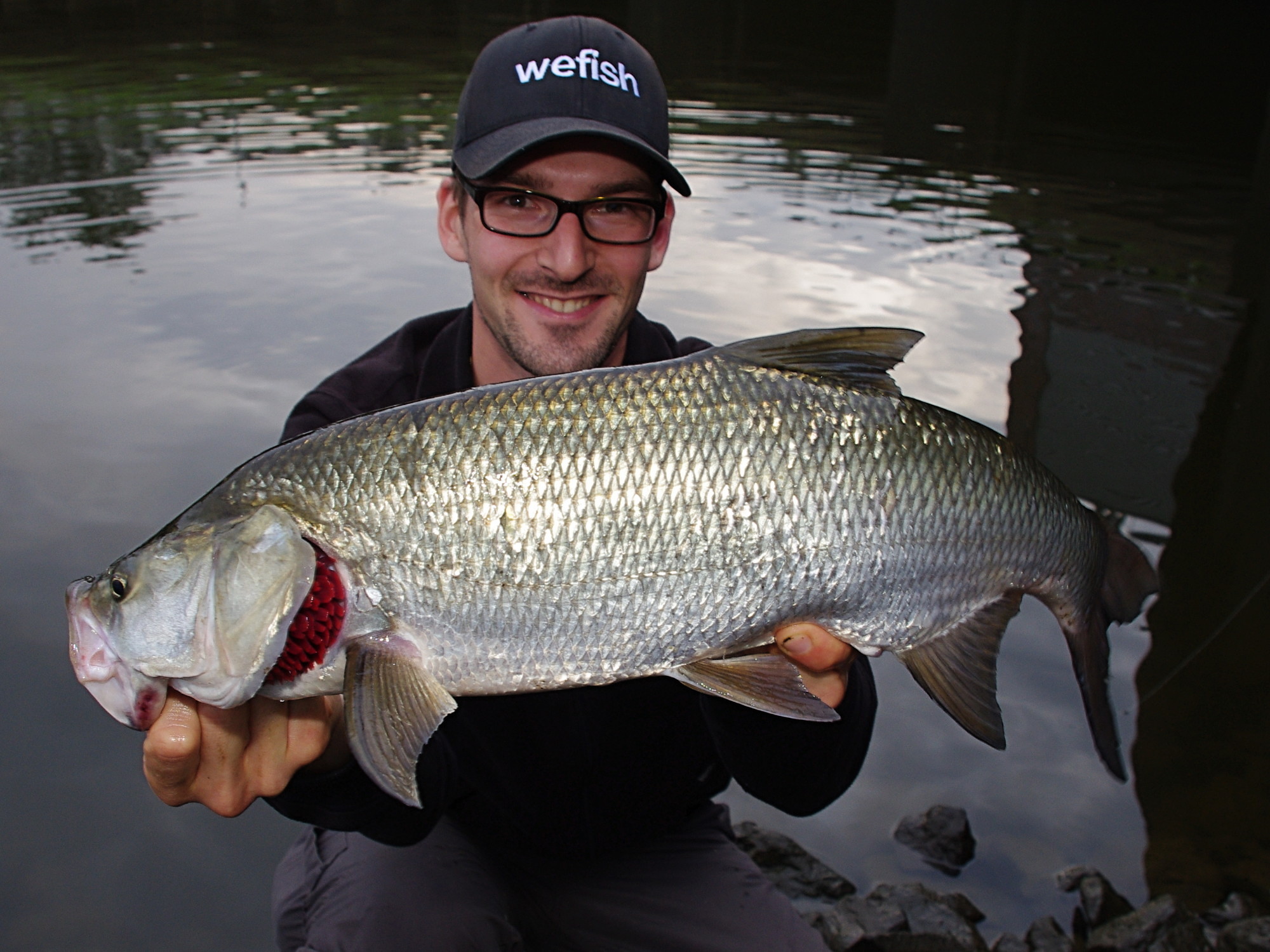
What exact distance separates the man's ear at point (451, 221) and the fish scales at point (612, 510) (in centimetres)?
128

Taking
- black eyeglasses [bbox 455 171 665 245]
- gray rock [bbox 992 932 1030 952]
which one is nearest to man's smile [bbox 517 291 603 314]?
black eyeglasses [bbox 455 171 665 245]

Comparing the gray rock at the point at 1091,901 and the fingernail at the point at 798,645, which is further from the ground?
the fingernail at the point at 798,645

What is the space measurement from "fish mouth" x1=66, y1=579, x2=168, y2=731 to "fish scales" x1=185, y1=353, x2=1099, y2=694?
28cm

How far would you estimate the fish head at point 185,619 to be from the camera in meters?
1.97

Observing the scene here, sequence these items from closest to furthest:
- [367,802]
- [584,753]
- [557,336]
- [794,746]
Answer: [367,802] < [794,746] < [584,753] < [557,336]

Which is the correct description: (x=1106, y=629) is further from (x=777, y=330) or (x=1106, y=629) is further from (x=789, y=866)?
(x=777, y=330)

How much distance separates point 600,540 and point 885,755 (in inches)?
102

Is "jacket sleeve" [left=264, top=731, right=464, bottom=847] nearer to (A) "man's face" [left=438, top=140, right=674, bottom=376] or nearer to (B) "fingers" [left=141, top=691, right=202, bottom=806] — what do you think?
(B) "fingers" [left=141, top=691, right=202, bottom=806]

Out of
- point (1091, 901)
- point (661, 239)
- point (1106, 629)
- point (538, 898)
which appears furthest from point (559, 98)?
point (1091, 901)

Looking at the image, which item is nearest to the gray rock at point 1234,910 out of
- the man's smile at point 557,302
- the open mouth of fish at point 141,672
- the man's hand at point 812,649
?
the man's hand at point 812,649

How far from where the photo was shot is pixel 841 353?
2.29 m

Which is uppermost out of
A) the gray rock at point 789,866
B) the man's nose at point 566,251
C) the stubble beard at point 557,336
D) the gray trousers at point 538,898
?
the man's nose at point 566,251

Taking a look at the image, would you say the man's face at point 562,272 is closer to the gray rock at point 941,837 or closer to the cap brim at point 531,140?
the cap brim at point 531,140

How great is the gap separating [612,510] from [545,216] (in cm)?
124
